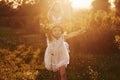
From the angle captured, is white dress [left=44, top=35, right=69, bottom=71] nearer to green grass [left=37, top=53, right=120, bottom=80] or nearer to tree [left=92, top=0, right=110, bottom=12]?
green grass [left=37, top=53, right=120, bottom=80]

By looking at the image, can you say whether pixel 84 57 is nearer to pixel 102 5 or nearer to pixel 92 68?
pixel 92 68

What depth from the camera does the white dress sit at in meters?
10.6

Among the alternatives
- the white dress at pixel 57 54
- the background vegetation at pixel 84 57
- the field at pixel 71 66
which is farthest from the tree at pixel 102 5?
the white dress at pixel 57 54

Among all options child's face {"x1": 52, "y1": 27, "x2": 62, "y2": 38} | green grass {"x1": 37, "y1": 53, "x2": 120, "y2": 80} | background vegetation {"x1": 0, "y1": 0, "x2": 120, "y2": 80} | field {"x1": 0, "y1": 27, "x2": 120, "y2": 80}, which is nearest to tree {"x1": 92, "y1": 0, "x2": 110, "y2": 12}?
background vegetation {"x1": 0, "y1": 0, "x2": 120, "y2": 80}

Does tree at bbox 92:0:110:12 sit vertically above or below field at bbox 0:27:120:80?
above

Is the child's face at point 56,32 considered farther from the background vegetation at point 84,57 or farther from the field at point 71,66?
the field at point 71,66

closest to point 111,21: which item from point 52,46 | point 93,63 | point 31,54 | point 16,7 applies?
point 31,54

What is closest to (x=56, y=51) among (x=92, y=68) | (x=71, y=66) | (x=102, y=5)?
(x=92, y=68)

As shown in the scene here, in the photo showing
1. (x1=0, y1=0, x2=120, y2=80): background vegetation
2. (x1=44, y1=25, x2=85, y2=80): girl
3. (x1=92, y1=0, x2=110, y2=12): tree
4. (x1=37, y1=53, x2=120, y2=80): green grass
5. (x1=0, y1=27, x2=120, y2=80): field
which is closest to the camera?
(x1=44, y1=25, x2=85, y2=80): girl

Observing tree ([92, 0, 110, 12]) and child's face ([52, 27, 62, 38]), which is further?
tree ([92, 0, 110, 12])

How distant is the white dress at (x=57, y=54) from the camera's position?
34.9 feet

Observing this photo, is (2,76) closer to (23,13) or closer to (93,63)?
(93,63)

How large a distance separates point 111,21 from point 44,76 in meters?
10.1

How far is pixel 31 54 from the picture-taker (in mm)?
19828
